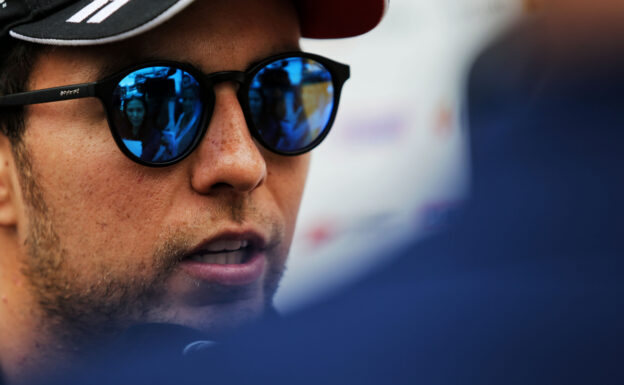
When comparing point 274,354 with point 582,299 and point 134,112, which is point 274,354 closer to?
point 582,299

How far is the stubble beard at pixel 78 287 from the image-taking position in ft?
4.30

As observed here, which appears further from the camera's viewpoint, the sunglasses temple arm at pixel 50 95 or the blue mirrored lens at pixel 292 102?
the blue mirrored lens at pixel 292 102

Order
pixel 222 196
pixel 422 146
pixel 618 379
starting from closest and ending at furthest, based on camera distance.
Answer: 1. pixel 618 379
2. pixel 222 196
3. pixel 422 146

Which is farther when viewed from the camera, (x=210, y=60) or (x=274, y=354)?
(x=210, y=60)

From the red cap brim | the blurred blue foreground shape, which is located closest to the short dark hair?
the red cap brim

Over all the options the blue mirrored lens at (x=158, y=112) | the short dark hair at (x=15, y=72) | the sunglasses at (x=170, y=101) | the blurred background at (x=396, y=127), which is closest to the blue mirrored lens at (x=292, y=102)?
the sunglasses at (x=170, y=101)

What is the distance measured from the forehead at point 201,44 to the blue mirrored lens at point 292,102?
5 cm

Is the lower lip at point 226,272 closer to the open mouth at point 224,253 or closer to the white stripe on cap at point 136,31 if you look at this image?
the open mouth at point 224,253

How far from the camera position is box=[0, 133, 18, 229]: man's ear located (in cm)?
136

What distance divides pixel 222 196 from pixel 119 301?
0.30m

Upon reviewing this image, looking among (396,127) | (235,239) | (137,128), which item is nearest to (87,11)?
(137,128)

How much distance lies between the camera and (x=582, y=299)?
62 cm

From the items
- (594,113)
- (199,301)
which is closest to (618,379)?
(594,113)

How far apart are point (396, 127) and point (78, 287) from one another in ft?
7.05
